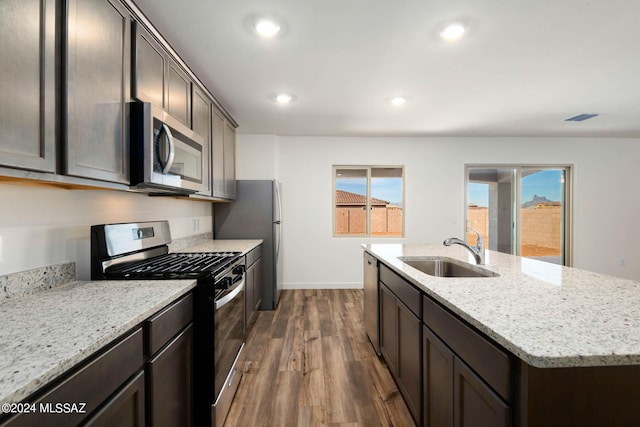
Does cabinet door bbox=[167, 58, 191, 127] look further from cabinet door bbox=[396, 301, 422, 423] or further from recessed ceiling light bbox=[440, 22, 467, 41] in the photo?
cabinet door bbox=[396, 301, 422, 423]

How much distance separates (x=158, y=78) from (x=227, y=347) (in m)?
1.75

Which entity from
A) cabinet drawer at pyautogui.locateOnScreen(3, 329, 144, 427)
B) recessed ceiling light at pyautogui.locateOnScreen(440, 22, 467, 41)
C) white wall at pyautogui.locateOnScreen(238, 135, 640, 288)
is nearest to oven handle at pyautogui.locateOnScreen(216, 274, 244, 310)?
cabinet drawer at pyautogui.locateOnScreen(3, 329, 144, 427)

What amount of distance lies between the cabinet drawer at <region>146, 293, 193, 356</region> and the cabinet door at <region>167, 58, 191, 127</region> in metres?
1.30

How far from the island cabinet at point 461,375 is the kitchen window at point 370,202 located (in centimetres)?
321

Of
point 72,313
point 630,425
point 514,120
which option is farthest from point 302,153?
point 630,425

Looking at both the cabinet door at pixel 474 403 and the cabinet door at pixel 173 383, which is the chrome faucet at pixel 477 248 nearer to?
the cabinet door at pixel 474 403

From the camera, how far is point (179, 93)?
6.64 ft

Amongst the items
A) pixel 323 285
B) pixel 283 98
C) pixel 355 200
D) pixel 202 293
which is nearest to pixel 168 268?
pixel 202 293

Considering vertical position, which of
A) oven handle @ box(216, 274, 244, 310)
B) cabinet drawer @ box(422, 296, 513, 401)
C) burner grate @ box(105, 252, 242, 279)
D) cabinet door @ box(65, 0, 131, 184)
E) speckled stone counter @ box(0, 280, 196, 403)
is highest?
cabinet door @ box(65, 0, 131, 184)

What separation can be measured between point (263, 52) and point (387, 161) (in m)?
2.91

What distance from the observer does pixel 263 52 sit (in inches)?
79.4

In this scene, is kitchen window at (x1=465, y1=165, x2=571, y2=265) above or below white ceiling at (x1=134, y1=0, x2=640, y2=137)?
below

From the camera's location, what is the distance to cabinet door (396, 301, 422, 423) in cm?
148

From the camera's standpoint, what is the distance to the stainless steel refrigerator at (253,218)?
11.7ft
